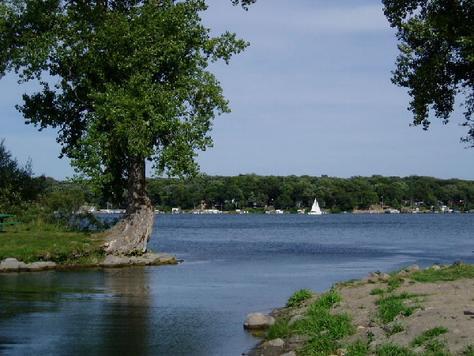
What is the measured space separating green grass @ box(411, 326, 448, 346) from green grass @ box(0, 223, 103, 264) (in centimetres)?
2449

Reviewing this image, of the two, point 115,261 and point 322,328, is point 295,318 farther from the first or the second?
point 115,261

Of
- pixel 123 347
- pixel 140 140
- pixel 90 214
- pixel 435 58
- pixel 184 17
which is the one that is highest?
pixel 184 17

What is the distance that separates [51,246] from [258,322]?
19.4 m

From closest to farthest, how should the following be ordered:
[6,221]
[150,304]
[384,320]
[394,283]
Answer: [384,320]
[394,283]
[150,304]
[6,221]

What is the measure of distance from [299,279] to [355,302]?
43.2 feet

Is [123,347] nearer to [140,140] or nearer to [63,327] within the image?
[63,327]

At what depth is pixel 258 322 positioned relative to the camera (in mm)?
18625

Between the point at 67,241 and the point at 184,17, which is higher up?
the point at 184,17

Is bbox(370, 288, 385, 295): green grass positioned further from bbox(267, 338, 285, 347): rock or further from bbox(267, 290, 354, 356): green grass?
bbox(267, 338, 285, 347): rock

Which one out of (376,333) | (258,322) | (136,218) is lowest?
(258,322)

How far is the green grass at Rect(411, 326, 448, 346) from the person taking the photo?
13.2 m

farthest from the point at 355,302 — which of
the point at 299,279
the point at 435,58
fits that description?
the point at 435,58

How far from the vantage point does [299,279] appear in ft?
103

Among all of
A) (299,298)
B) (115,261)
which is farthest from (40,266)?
(299,298)
